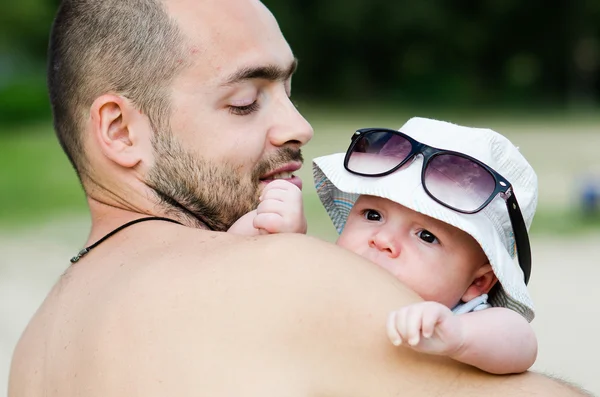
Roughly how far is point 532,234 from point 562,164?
678 cm

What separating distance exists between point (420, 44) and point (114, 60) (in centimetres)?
3492

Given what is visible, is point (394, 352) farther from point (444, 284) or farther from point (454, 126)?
point (454, 126)

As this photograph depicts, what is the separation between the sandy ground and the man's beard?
5.13 m

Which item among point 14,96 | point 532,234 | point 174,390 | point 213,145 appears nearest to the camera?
point 174,390

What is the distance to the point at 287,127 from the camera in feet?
10.2

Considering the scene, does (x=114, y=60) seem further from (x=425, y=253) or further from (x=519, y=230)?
(x=519, y=230)

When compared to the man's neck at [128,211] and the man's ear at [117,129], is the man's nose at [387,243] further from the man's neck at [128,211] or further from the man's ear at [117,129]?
the man's ear at [117,129]

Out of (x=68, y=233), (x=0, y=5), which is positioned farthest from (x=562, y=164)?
(x=0, y=5)

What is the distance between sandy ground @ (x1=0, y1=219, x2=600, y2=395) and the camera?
8273mm

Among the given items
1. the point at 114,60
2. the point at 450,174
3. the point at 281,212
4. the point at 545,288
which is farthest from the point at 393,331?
the point at 545,288

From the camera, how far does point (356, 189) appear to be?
272 centimetres

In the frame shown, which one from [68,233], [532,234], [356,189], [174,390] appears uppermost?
[68,233]

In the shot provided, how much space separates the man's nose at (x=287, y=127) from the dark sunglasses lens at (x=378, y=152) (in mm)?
358

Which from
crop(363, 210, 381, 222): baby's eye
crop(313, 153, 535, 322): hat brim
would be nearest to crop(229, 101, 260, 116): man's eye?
crop(313, 153, 535, 322): hat brim
